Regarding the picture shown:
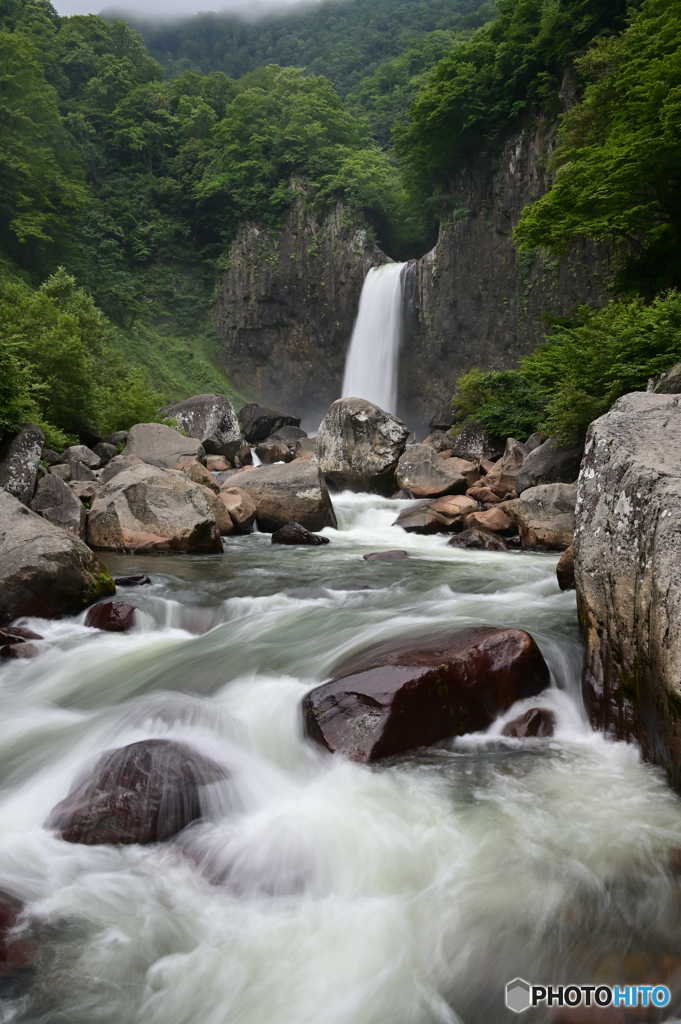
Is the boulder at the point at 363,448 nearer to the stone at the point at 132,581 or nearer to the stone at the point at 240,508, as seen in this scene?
the stone at the point at 240,508

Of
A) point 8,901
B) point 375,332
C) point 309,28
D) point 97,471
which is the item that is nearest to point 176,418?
point 97,471

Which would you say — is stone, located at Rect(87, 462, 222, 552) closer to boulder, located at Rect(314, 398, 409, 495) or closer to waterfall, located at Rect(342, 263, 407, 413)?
boulder, located at Rect(314, 398, 409, 495)

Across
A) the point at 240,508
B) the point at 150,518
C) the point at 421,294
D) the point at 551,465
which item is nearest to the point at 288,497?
the point at 240,508

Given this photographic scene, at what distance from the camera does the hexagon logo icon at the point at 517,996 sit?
89.0 inches

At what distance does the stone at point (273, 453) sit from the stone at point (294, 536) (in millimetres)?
11044

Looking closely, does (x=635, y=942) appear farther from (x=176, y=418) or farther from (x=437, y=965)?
(x=176, y=418)

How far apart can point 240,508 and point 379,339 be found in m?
23.8

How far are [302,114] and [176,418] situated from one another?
29.1 meters

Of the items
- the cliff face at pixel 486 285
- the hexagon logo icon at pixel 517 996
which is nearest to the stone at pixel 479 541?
the hexagon logo icon at pixel 517 996

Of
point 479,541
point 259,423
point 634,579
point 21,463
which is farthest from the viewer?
point 259,423

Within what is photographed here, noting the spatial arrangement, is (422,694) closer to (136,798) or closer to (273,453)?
(136,798)

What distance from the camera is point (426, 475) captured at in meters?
15.9

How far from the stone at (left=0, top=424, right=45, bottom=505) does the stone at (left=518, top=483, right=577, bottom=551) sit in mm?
8180

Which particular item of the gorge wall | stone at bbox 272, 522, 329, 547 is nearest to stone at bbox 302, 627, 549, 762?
stone at bbox 272, 522, 329, 547
